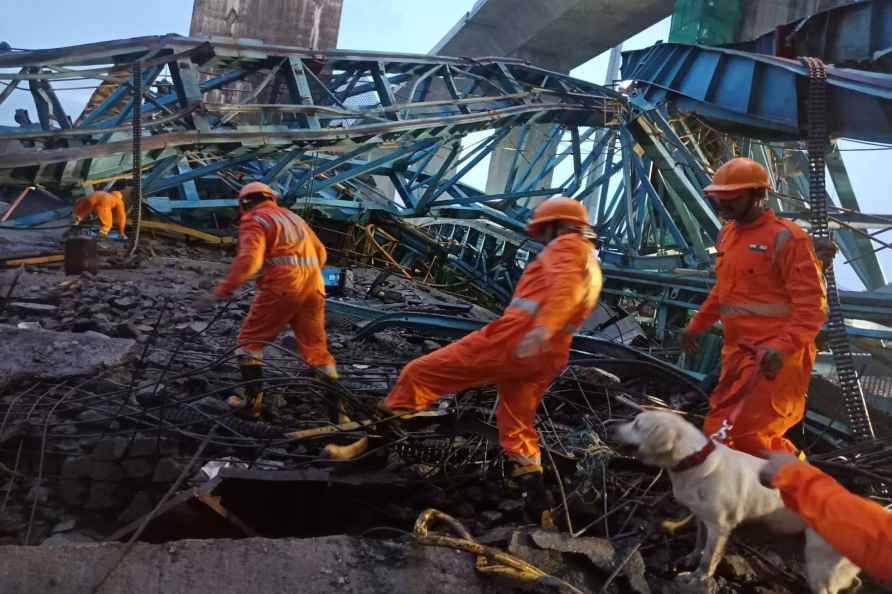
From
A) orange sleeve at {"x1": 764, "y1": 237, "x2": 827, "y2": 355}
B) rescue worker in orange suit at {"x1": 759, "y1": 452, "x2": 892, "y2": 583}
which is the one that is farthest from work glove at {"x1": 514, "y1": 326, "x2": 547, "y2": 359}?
rescue worker in orange suit at {"x1": 759, "y1": 452, "x2": 892, "y2": 583}

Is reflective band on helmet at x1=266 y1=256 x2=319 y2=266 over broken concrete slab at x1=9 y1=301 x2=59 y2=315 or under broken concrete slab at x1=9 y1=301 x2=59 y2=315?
over

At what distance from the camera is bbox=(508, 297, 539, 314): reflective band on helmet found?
11.5 feet

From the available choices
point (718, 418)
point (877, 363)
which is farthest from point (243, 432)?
point (877, 363)

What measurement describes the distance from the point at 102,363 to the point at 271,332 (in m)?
1.31

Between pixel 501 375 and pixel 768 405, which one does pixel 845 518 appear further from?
pixel 501 375

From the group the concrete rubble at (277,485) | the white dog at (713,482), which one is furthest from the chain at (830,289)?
the white dog at (713,482)

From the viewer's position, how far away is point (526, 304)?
11.6 ft

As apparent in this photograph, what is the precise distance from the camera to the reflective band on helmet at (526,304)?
3.50 m

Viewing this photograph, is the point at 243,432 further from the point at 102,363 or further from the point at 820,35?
the point at 820,35

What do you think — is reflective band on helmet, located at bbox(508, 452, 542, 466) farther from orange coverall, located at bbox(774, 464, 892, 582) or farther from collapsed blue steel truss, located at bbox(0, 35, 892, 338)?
collapsed blue steel truss, located at bbox(0, 35, 892, 338)

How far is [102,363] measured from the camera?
5074mm

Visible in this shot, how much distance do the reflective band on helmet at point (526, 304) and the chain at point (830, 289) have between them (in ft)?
7.70

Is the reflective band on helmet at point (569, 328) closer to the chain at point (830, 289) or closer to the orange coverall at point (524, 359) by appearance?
the orange coverall at point (524, 359)

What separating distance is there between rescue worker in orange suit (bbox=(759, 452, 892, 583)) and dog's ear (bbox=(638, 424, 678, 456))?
0.67 meters
